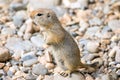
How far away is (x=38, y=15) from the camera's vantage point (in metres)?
4.21

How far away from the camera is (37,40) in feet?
17.0

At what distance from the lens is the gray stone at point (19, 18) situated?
5.59 meters

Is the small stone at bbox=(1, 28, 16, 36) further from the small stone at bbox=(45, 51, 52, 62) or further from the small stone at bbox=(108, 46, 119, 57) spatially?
the small stone at bbox=(108, 46, 119, 57)

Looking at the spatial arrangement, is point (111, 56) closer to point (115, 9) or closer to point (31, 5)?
point (115, 9)

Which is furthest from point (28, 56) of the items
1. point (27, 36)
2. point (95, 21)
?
point (95, 21)

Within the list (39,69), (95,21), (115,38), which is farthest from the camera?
(95,21)

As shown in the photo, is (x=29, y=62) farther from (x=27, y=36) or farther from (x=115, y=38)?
(x=115, y=38)

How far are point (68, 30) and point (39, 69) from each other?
3.24 ft

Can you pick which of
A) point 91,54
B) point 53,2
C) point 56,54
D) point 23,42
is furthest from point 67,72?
point 53,2

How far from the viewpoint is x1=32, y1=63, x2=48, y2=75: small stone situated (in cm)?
455

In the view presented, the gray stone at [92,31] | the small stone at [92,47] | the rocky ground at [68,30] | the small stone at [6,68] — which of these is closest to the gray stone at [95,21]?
the rocky ground at [68,30]

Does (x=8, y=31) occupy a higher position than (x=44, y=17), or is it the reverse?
(x=44, y=17)

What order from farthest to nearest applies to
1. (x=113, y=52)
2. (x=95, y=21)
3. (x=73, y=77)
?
1. (x=95, y=21)
2. (x=113, y=52)
3. (x=73, y=77)

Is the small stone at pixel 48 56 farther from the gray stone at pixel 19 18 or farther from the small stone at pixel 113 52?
the gray stone at pixel 19 18
